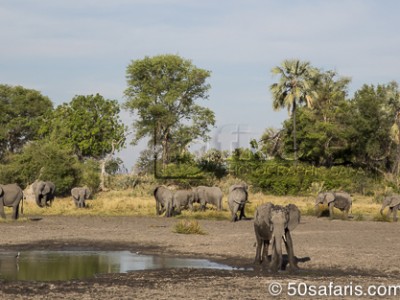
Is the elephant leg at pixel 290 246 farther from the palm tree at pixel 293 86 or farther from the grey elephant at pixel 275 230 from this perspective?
the palm tree at pixel 293 86

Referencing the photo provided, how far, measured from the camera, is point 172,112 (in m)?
72.9

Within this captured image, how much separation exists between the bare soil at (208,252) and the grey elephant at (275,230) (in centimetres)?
36

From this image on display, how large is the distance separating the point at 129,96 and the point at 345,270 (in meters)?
56.6

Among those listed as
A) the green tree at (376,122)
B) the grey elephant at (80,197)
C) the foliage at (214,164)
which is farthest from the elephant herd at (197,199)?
the green tree at (376,122)

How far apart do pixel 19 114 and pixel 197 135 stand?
1791cm

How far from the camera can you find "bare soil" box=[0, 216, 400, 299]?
15.3 metres

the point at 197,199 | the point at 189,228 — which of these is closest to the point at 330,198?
the point at 197,199

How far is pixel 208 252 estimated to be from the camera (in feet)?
74.7

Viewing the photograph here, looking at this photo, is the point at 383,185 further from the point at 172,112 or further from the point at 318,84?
the point at 172,112

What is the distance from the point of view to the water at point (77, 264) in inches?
718

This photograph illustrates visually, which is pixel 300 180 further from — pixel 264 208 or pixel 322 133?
pixel 264 208

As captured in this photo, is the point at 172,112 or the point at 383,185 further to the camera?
the point at 172,112

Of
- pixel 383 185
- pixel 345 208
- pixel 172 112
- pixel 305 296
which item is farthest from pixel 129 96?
pixel 305 296

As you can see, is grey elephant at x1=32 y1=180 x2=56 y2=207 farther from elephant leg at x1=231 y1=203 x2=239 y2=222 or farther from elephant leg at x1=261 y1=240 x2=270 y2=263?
elephant leg at x1=261 y1=240 x2=270 y2=263
